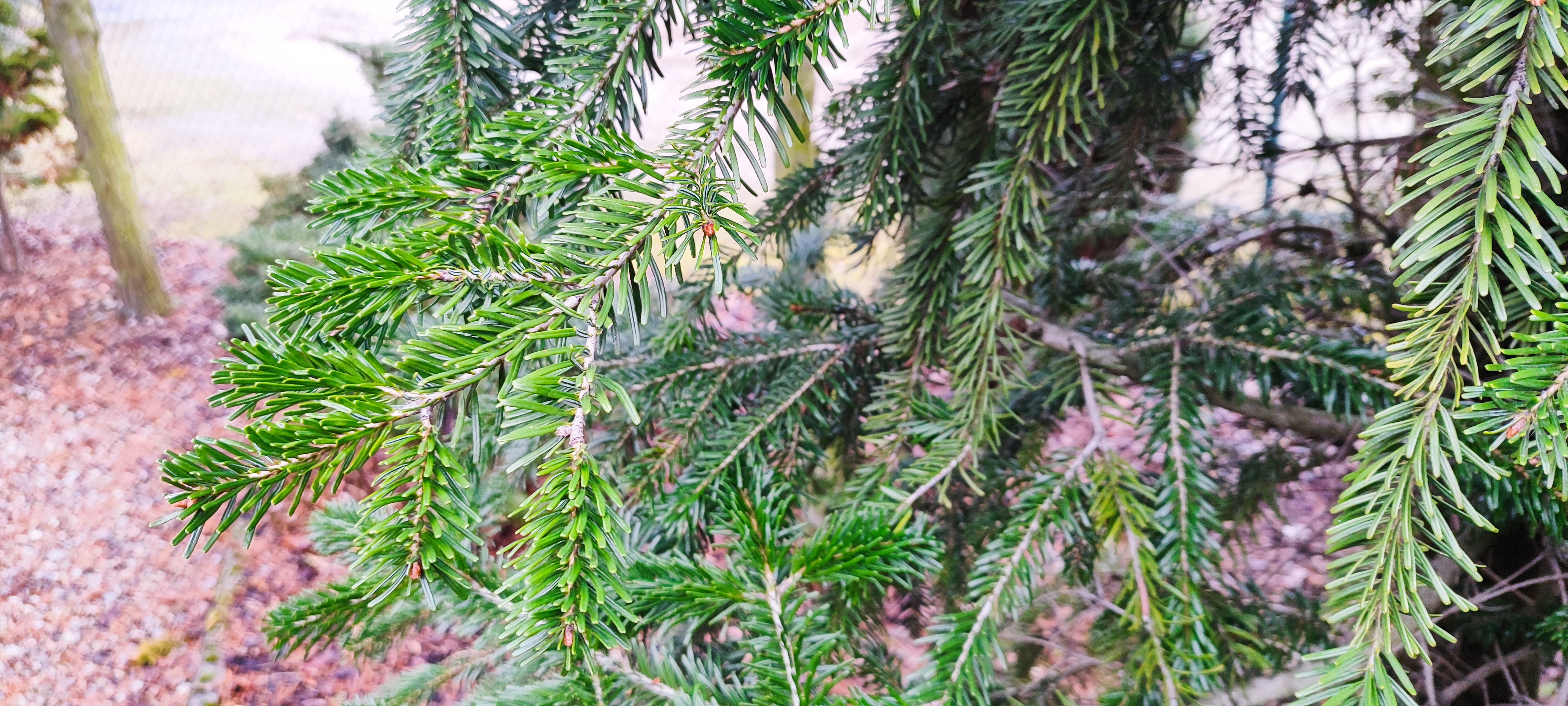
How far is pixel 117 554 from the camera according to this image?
212 cm

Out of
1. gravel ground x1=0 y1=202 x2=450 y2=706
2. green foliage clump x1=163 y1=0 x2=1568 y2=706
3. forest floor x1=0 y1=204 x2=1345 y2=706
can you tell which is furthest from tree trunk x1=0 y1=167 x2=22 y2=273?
green foliage clump x1=163 y1=0 x2=1568 y2=706

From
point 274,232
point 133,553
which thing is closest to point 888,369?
point 133,553

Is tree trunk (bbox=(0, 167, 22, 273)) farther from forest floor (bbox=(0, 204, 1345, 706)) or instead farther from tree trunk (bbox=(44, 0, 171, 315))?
tree trunk (bbox=(44, 0, 171, 315))

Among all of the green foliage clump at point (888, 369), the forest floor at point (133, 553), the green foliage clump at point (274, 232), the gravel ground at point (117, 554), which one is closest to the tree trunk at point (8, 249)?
the gravel ground at point (117, 554)

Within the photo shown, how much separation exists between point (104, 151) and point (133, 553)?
2178mm

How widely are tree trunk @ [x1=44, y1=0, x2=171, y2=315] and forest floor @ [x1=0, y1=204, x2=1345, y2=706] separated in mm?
264

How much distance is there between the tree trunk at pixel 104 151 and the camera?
121 inches

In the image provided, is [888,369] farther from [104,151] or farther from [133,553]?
[104,151]

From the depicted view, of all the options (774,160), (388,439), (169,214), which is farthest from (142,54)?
(388,439)

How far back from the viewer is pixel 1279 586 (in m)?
2.03

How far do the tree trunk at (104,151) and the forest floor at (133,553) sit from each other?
0.26 metres

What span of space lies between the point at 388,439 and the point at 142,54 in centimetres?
440

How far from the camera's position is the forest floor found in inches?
69.5

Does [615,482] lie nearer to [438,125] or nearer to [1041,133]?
[438,125]
